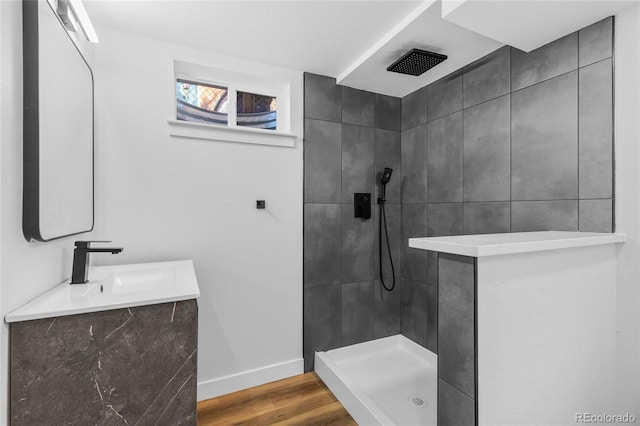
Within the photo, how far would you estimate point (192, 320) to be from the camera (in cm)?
115

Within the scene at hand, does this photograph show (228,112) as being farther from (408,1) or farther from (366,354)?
(366,354)

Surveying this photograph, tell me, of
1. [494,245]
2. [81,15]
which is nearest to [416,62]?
[494,245]

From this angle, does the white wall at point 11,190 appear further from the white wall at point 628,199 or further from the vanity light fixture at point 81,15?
the white wall at point 628,199

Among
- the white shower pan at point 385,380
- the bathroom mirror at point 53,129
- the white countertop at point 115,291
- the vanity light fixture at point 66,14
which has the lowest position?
the white shower pan at point 385,380

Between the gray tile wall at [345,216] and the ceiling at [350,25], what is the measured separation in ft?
1.38

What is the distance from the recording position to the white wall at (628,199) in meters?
1.36

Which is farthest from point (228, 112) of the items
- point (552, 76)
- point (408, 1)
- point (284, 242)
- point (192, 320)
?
point (552, 76)

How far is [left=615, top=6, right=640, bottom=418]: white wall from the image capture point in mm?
1364

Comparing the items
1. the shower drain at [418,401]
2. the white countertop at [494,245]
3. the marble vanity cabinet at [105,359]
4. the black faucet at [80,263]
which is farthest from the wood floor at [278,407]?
the white countertop at [494,245]

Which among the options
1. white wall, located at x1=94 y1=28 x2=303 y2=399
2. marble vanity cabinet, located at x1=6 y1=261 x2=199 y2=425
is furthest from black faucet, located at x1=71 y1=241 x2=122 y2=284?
white wall, located at x1=94 y1=28 x2=303 y2=399

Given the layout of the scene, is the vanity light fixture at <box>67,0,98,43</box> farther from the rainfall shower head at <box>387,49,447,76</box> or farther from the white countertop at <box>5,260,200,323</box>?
the rainfall shower head at <box>387,49,447,76</box>

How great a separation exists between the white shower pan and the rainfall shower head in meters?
2.08

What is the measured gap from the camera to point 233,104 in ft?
7.40

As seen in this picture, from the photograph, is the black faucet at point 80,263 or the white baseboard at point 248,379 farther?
the white baseboard at point 248,379
